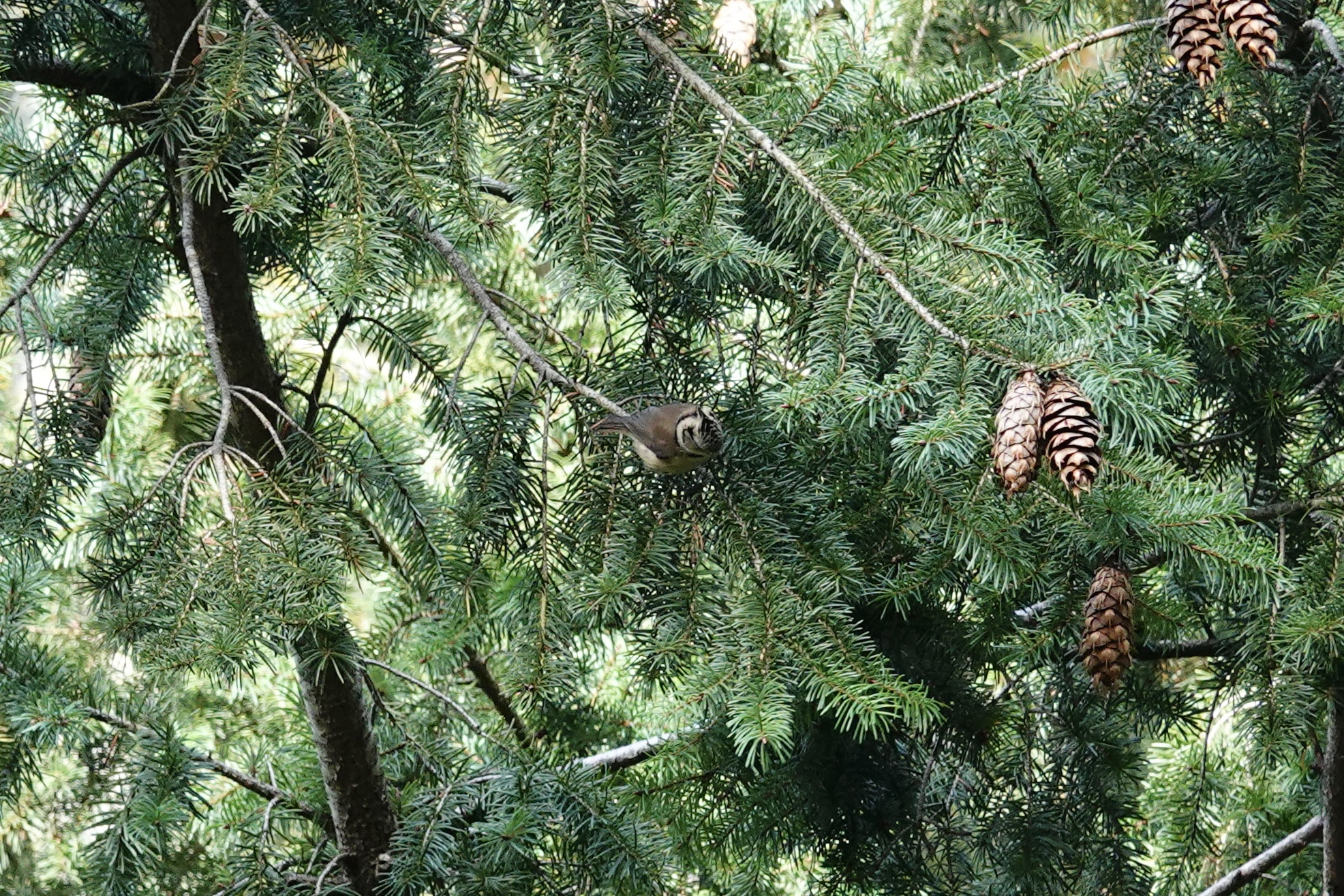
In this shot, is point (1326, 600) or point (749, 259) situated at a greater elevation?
point (749, 259)

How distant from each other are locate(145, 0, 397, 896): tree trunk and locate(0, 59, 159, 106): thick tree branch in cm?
10

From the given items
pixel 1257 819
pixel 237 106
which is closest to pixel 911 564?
pixel 237 106

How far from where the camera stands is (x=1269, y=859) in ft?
6.10

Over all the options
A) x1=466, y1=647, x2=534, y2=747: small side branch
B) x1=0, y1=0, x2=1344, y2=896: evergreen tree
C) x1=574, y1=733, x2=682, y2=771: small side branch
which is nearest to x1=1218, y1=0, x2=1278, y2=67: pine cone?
x1=0, y1=0, x2=1344, y2=896: evergreen tree

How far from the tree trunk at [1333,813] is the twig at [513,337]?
1077 mm

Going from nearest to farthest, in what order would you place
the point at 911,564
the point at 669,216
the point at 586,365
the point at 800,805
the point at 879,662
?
the point at 879,662 < the point at 669,216 < the point at 911,564 < the point at 586,365 < the point at 800,805

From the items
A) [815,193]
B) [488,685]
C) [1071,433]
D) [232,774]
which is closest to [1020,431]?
[1071,433]

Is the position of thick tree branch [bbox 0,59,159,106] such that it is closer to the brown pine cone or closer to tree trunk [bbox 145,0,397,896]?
tree trunk [bbox 145,0,397,896]

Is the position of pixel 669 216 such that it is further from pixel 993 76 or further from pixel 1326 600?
pixel 1326 600

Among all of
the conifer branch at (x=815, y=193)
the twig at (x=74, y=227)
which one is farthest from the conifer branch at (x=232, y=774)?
the conifer branch at (x=815, y=193)

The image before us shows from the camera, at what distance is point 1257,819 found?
2191 mm

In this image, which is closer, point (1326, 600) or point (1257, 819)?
point (1326, 600)

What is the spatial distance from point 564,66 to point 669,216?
8.2 inches

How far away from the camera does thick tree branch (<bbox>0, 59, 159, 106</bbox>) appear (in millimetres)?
1526
